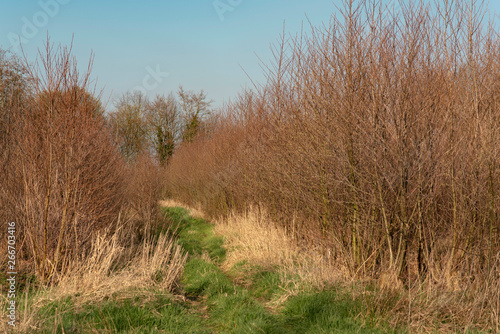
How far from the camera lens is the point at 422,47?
492 cm

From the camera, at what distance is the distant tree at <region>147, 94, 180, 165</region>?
30141 millimetres

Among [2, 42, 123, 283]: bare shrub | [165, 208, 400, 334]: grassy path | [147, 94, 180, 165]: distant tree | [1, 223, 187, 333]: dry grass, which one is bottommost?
[165, 208, 400, 334]: grassy path

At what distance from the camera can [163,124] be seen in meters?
30.9

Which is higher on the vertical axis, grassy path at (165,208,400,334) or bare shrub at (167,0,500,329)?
bare shrub at (167,0,500,329)

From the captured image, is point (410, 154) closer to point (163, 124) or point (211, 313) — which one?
point (211, 313)

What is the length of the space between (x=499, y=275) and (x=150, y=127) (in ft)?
95.2

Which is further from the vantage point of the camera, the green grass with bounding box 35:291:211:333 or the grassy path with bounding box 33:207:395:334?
the grassy path with bounding box 33:207:395:334

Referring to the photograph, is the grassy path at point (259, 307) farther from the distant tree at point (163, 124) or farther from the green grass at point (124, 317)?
the distant tree at point (163, 124)

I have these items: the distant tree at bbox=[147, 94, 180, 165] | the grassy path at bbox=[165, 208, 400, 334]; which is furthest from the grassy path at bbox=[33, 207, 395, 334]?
the distant tree at bbox=[147, 94, 180, 165]

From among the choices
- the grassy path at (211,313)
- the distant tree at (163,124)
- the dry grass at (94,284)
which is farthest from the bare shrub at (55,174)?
the distant tree at (163,124)

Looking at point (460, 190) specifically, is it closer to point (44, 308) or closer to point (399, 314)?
point (399, 314)

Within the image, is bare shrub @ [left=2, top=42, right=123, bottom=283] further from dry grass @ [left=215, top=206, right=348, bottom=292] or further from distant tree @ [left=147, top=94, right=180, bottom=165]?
distant tree @ [left=147, top=94, right=180, bottom=165]

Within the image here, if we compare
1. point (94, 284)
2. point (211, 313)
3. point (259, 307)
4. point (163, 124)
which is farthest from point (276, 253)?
point (163, 124)

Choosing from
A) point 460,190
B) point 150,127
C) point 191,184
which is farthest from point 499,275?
point 150,127
